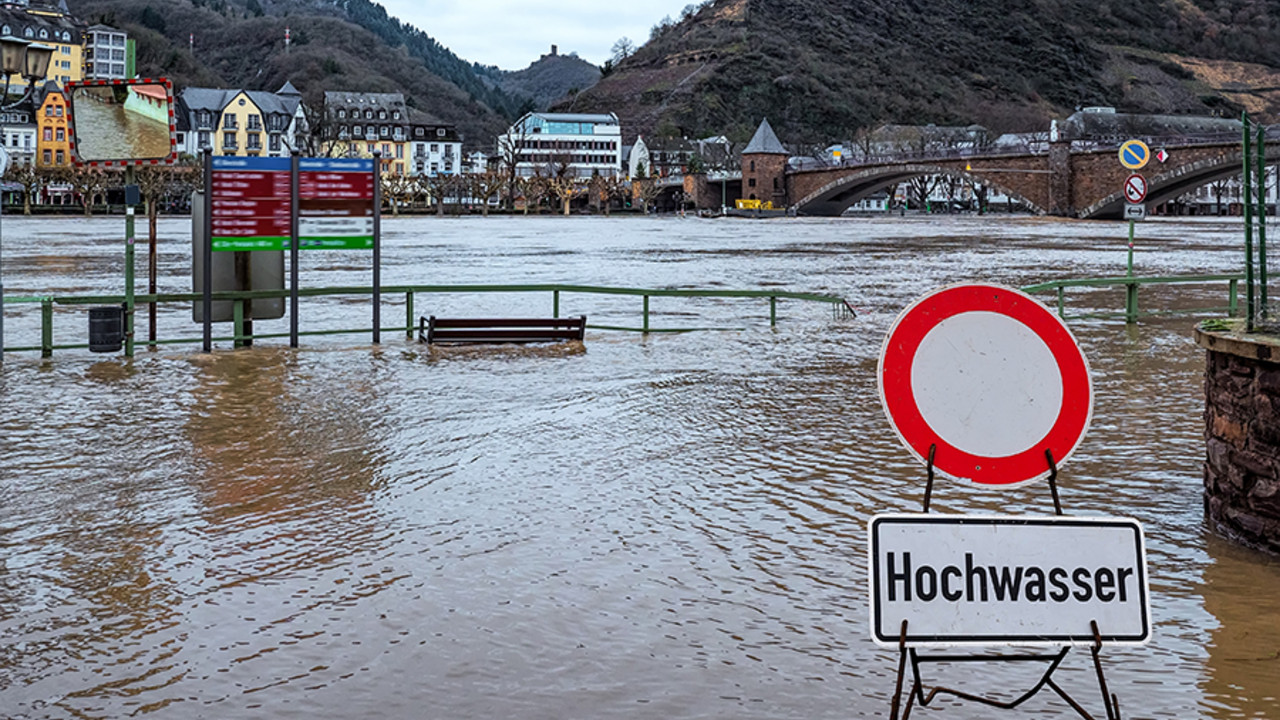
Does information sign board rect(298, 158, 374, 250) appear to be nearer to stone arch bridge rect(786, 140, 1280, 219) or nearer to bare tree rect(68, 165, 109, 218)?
stone arch bridge rect(786, 140, 1280, 219)

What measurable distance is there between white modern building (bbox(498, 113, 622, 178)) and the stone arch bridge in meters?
53.2

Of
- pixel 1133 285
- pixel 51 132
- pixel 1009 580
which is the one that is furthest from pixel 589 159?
pixel 1009 580

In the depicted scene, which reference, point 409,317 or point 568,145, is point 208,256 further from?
point 568,145

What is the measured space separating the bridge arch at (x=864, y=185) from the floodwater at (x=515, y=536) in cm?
9043

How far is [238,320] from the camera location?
17.1 m

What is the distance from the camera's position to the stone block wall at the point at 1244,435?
6.74m

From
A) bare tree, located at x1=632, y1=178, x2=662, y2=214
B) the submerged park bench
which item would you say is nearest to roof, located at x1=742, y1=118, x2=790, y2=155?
bare tree, located at x1=632, y1=178, x2=662, y2=214

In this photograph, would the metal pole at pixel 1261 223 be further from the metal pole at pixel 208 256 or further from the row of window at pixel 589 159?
the row of window at pixel 589 159

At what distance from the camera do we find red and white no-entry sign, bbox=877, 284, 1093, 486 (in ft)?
13.3

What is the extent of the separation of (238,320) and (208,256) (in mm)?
1015

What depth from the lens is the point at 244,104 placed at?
13825 centimetres

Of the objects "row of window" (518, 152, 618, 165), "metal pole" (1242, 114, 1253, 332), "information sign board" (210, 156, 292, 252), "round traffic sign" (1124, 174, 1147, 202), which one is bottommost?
"metal pole" (1242, 114, 1253, 332)

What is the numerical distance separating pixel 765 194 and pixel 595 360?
11949 centimetres

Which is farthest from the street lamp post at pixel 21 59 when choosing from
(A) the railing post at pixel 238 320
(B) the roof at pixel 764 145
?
(B) the roof at pixel 764 145
